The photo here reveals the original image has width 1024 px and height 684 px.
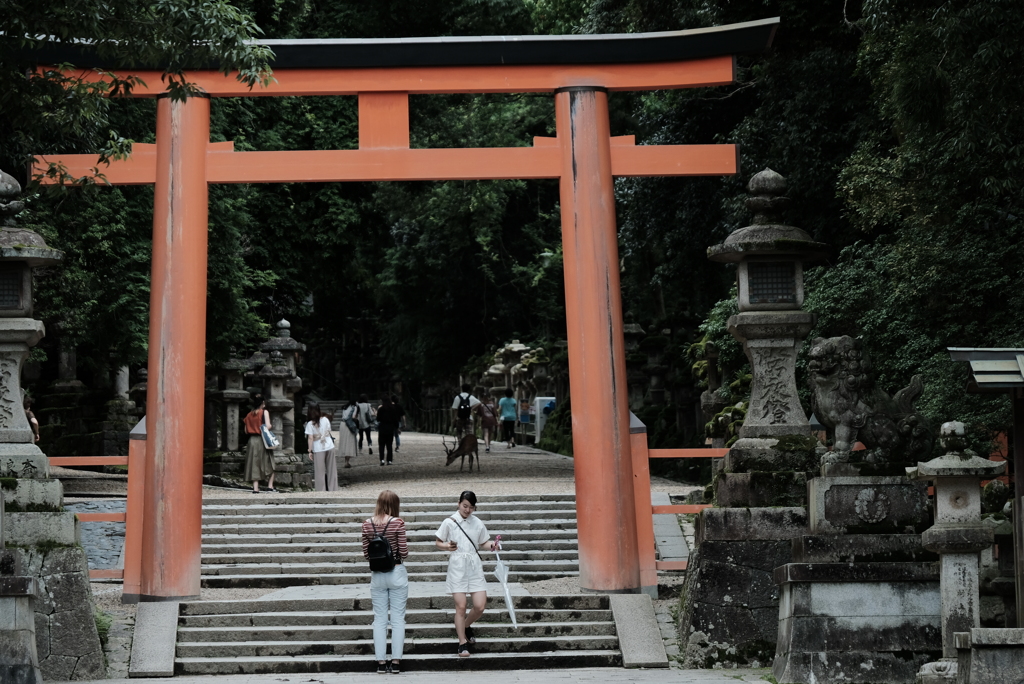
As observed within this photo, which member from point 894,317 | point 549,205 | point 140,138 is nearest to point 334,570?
point 894,317

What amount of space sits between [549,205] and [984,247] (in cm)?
2497

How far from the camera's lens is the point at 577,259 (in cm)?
1273

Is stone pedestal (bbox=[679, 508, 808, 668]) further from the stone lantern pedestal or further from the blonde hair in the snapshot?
the blonde hair

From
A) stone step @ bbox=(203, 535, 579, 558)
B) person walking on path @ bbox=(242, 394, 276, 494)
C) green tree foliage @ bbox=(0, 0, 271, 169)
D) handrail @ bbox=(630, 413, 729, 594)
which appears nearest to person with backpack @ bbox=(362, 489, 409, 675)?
handrail @ bbox=(630, 413, 729, 594)

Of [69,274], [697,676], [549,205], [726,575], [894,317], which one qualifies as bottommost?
[697,676]

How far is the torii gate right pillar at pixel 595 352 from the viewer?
→ 12234 mm

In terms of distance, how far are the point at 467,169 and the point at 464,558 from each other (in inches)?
154

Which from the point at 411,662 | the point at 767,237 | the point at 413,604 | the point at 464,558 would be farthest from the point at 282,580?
the point at 767,237

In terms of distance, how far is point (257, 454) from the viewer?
2131 cm

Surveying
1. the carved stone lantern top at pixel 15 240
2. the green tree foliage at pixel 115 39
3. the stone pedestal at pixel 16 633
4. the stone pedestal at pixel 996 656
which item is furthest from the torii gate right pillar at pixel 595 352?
the stone pedestal at pixel 16 633

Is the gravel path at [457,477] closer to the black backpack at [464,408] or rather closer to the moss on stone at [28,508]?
the black backpack at [464,408]

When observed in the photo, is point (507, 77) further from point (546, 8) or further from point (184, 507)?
point (546, 8)

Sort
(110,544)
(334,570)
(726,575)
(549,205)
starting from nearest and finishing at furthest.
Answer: (726,575), (334,570), (110,544), (549,205)

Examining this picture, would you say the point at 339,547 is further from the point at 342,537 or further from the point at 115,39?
the point at 115,39
